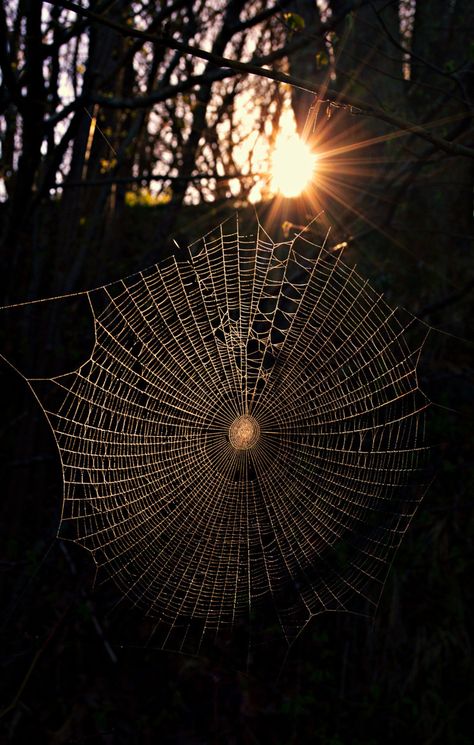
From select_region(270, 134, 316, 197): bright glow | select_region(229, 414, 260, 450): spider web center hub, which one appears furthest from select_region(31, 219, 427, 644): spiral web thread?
select_region(270, 134, 316, 197): bright glow

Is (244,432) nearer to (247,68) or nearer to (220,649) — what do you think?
(247,68)

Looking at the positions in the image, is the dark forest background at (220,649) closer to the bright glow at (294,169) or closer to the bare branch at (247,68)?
the bright glow at (294,169)

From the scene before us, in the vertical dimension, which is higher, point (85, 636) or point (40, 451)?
point (40, 451)

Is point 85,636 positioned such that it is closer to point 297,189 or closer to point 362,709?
point 362,709

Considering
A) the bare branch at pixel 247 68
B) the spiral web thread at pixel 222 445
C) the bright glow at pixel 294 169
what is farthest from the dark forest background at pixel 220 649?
the bare branch at pixel 247 68

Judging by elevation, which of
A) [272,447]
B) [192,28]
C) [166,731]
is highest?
[192,28]

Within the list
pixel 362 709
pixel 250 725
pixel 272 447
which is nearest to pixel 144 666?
pixel 250 725

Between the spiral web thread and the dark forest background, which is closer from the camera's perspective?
the spiral web thread

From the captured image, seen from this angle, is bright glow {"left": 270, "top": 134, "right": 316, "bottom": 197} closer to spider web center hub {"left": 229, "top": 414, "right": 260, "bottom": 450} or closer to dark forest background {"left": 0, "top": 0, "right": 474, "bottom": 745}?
dark forest background {"left": 0, "top": 0, "right": 474, "bottom": 745}
